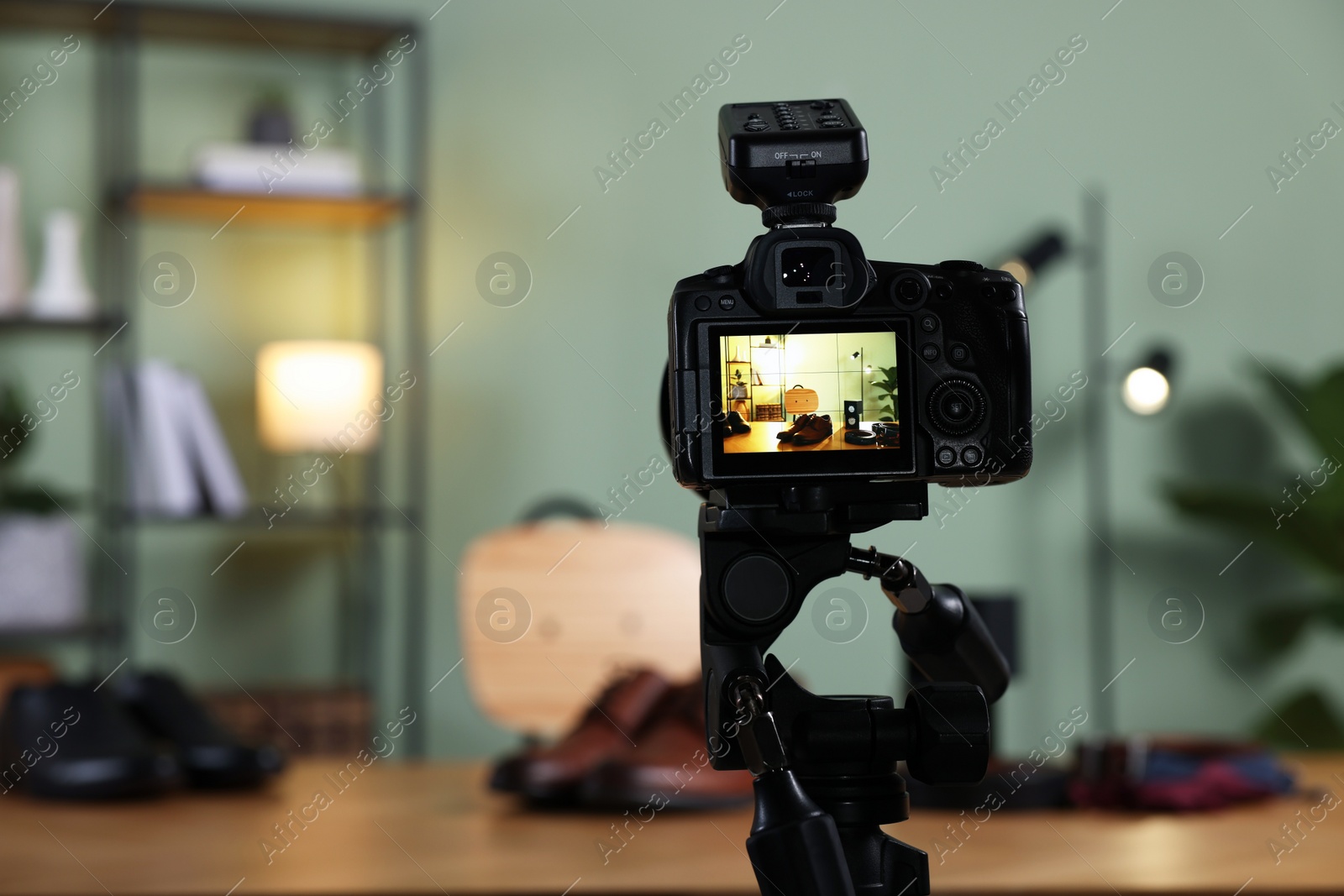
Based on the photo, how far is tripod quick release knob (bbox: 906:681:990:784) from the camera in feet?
2.06

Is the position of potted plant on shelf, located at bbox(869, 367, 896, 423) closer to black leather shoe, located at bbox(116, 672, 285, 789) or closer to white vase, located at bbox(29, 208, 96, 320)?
black leather shoe, located at bbox(116, 672, 285, 789)

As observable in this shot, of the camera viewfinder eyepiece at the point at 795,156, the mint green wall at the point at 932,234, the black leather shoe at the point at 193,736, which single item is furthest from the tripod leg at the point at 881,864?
the mint green wall at the point at 932,234

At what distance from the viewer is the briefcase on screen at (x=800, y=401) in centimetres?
62

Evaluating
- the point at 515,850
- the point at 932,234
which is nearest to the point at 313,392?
the point at 932,234

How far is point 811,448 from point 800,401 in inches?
0.8

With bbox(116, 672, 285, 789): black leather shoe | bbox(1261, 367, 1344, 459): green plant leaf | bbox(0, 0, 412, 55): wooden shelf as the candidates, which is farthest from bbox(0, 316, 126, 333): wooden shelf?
bbox(1261, 367, 1344, 459): green plant leaf

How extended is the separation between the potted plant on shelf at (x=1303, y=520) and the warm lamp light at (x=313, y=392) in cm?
186

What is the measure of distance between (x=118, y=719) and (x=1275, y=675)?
111 inches

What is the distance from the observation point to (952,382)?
2.13ft

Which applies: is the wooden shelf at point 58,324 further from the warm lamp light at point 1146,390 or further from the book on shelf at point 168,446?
the warm lamp light at point 1146,390

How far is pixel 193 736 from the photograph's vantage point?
178cm

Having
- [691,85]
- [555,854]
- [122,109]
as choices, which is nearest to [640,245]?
[691,85]

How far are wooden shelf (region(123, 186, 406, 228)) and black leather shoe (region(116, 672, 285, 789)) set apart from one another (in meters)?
1.20

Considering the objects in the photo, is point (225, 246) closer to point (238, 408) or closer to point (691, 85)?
point (238, 408)
